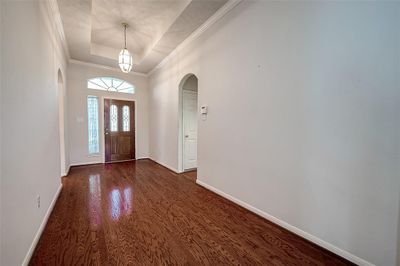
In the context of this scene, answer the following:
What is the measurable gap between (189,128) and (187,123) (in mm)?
145

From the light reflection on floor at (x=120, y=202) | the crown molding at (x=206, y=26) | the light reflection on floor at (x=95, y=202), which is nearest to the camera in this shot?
the light reflection on floor at (x=95, y=202)

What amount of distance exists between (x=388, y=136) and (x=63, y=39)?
5285 mm

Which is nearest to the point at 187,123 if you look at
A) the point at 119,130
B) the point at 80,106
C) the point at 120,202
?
the point at 120,202

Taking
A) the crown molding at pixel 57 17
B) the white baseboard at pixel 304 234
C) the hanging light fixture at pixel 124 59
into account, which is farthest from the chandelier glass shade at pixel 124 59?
the white baseboard at pixel 304 234

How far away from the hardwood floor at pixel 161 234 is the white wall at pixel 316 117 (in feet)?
0.99

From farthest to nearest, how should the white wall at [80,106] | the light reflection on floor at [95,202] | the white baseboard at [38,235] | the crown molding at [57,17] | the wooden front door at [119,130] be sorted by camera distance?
the wooden front door at [119,130] → the white wall at [80,106] → the crown molding at [57,17] → the light reflection on floor at [95,202] → the white baseboard at [38,235]

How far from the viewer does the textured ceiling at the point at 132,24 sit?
2.76 meters

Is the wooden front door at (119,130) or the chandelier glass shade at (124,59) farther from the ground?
the chandelier glass shade at (124,59)

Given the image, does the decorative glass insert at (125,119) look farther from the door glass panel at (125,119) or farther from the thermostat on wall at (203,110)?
the thermostat on wall at (203,110)

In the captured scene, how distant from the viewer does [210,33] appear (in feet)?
10.2

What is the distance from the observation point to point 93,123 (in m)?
5.27

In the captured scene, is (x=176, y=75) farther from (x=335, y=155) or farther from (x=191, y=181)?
(x=335, y=155)

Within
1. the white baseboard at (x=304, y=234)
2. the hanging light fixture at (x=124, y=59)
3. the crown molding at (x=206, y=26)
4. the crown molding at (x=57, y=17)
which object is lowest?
the white baseboard at (x=304, y=234)

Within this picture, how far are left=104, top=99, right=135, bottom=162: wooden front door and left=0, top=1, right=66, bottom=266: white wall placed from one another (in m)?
3.30
